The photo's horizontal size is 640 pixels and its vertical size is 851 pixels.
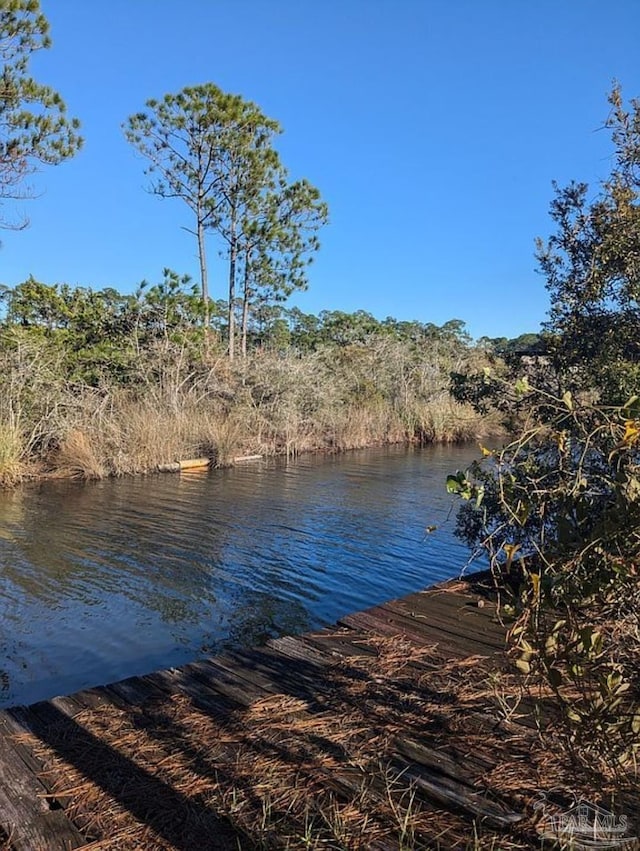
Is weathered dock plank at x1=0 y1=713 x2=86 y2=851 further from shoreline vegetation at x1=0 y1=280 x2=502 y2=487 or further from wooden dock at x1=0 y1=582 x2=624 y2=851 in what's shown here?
shoreline vegetation at x1=0 y1=280 x2=502 y2=487

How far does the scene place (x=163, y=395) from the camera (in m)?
17.5

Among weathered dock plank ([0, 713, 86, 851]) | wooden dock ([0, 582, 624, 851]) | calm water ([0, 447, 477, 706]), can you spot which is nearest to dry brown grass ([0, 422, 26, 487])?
calm water ([0, 447, 477, 706])

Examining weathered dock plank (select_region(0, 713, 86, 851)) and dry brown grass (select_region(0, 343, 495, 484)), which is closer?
weathered dock plank (select_region(0, 713, 86, 851))

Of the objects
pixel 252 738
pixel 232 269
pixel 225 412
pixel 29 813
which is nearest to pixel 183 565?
pixel 252 738

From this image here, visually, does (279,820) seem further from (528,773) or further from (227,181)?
(227,181)

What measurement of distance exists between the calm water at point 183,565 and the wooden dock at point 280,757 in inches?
73.6

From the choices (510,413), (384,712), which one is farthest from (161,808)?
(510,413)

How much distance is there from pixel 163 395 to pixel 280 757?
614 inches

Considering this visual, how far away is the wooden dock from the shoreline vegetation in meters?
11.0

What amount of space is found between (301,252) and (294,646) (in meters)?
27.1

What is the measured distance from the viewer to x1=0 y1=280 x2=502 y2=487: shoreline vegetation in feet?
47.2

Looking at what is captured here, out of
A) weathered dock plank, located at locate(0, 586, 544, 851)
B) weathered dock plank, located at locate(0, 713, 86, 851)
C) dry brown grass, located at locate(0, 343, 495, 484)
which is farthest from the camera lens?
dry brown grass, located at locate(0, 343, 495, 484)

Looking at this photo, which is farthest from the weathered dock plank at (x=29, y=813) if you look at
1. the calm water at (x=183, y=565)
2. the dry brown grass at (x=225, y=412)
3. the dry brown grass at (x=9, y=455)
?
the dry brown grass at (x=225, y=412)

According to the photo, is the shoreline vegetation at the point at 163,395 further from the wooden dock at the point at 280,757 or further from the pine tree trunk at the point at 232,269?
the wooden dock at the point at 280,757
